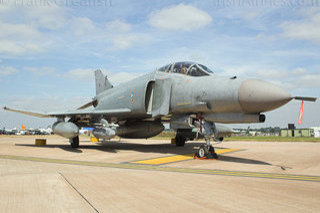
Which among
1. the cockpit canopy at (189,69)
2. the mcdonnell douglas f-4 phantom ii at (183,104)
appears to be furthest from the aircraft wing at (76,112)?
the cockpit canopy at (189,69)

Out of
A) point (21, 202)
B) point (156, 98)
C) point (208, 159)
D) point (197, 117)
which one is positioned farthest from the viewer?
point (156, 98)

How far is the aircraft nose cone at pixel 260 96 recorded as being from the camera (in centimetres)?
750

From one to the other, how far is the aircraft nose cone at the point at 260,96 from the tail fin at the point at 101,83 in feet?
41.2

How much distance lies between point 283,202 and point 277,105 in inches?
→ 167

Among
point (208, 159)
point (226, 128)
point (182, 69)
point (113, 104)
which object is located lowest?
point (208, 159)

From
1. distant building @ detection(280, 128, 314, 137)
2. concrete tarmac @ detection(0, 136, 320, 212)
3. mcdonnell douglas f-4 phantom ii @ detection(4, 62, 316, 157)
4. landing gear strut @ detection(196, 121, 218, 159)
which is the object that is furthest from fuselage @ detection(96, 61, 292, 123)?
distant building @ detection(280, 128, 314, 137)

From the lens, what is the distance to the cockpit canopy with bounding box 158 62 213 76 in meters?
10.3

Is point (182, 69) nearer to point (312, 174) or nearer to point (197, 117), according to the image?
point (197, 117)

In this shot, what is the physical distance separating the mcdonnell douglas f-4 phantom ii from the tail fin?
3.11m

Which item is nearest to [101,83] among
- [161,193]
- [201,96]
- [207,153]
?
[201,96]

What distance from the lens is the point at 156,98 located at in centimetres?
1170

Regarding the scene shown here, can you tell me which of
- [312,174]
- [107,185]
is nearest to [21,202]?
[107,185]

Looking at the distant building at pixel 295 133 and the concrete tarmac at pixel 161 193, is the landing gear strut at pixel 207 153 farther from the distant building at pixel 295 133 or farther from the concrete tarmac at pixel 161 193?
the distant building at pixel 295 133

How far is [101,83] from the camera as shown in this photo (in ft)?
64.1
